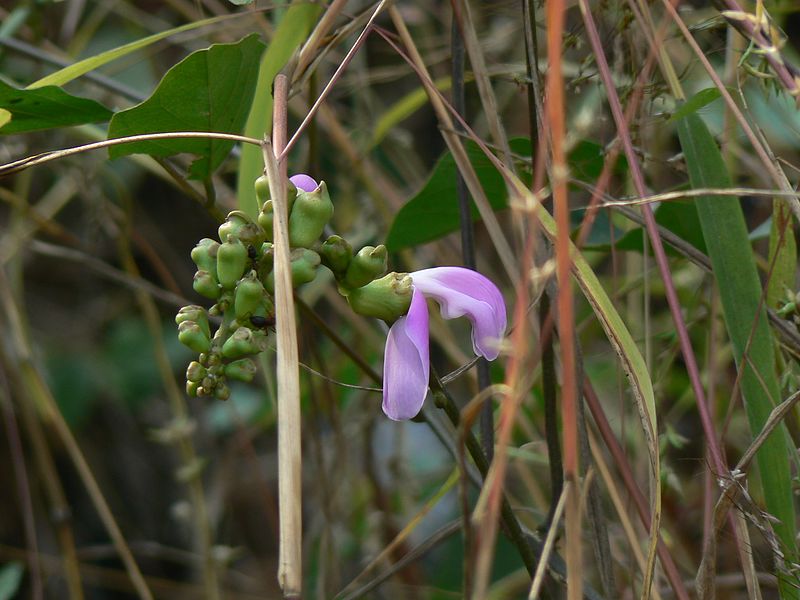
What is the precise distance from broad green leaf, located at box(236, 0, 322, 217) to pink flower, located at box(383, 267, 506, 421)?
0.24 m

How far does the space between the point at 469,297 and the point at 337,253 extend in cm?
9

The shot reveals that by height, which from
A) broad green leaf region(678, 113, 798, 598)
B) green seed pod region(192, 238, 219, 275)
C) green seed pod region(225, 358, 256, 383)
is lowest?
broad green leaf region(678, 113, 798, 598)

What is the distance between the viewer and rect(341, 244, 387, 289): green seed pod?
1.78 feet

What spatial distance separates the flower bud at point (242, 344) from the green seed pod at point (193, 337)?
1cm

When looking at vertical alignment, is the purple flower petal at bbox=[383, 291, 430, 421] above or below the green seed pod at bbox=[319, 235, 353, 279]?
below

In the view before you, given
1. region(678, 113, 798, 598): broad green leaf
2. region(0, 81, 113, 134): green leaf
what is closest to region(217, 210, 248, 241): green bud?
region(0, 81, 113, 134): green leaf

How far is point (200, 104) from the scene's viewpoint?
2.25 ft

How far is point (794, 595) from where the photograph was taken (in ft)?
1.99

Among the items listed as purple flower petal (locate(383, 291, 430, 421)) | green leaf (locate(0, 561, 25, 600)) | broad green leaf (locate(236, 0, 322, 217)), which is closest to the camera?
purple flower petal (locate(383, 291, 430, 421))

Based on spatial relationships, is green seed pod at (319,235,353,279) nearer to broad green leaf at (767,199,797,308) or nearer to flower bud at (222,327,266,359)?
flower bud at (222,327,266,359)

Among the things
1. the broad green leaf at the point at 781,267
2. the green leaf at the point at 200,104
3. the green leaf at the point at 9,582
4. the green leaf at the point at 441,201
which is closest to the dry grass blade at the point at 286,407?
the green leaf at the point at 200,104

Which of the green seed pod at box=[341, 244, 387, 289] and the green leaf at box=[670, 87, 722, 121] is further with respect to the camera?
the green leaf at box=[670, 87, 722, 121]

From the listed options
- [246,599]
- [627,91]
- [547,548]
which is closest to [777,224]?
[627,91]

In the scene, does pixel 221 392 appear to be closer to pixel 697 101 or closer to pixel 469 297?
pixel 469 297
